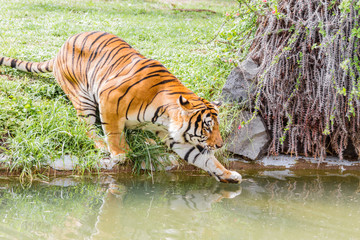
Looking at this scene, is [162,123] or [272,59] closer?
[162,123]

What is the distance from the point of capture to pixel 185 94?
Result: 4.91m

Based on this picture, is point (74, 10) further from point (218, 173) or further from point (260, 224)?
point (260, 224)

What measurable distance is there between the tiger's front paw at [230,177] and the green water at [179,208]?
0.22ft

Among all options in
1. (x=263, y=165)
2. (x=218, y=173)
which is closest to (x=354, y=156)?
(x=263, y=165)

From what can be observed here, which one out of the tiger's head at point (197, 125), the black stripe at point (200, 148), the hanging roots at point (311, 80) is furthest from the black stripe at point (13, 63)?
the hanging roots at point (311, 80)

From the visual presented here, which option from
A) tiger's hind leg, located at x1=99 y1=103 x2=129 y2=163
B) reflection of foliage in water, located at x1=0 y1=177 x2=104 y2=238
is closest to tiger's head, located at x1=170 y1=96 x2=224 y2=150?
tiger's hind leg, located at x1=99 y1=103 x2=129 y2=163

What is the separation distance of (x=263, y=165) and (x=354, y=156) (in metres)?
1.16

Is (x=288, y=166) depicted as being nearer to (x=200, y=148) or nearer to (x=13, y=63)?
(x=200, y=148)

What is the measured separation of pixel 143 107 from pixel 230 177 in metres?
1.15

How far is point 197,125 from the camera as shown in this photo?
469 cm

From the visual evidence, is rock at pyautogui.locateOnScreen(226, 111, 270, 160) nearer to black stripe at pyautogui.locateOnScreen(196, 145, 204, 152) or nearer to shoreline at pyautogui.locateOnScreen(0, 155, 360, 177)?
shoreline at pyautogui.locateOnScreen(0, 155, 360, 177)

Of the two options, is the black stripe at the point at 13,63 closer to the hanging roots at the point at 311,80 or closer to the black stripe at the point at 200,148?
the black stripe at the point at 200,148

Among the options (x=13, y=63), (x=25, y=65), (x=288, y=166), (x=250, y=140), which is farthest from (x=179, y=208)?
(x=13, y=63)

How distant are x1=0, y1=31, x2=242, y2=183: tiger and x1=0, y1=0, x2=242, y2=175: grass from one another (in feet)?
0.84
